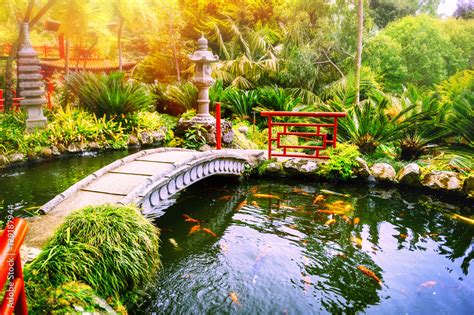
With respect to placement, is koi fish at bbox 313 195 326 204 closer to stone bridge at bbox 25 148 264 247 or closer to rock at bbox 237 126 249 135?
stone bridge at bbox 25 148 264 247

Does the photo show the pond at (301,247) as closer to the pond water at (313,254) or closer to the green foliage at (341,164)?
the pond water at (313,254)

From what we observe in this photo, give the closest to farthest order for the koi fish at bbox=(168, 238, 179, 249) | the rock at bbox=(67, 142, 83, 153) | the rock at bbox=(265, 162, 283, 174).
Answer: the koi fish at bbox=(168, 238, 179, 249)
the rock at bbox=(265, 162, 283, 174)
the rock at bbox=(67, 142, 83, 153)

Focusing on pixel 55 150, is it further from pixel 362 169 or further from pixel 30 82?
pixel 362 169

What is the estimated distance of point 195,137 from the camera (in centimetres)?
932

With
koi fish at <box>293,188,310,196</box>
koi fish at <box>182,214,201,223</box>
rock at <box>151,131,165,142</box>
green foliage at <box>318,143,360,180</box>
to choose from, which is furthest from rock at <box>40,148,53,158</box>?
green foliage at <box>318,143,360,180</box>

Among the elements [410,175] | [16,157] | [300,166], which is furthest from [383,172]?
[16,157]

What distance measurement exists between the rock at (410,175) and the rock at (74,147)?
7988 millimetres

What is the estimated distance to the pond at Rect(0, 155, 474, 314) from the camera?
4.27m

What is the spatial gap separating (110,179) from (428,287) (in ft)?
14.8

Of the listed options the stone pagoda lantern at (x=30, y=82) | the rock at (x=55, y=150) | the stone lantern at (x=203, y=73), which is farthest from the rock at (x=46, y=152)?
the stone lantern at (x=203, y=73)

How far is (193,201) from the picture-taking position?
7.63m

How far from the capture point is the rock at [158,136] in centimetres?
1206

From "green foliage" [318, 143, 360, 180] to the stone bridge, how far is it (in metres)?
2.19

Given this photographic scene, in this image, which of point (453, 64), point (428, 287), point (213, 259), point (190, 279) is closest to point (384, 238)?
point (428, 287)
